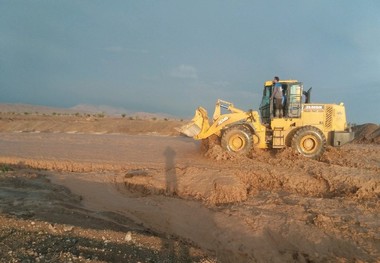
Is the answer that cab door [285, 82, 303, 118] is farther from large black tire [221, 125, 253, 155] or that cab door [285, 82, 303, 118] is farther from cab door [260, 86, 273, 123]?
large black tire [221, 125, 253, 155]

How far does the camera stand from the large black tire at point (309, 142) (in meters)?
14.1

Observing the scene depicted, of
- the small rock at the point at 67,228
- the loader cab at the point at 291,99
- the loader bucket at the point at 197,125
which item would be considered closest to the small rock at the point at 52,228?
the small rock at the point at 67,228

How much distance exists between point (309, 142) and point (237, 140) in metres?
2.76

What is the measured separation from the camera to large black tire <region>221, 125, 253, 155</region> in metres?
13.9

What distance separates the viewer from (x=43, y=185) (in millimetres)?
10352

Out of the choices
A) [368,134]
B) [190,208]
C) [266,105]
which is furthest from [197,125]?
[368,134]

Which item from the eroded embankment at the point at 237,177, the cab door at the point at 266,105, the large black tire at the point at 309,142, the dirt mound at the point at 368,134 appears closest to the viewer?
the eroded embankment at the point at 237,177

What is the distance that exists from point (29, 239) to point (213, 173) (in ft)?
20.8

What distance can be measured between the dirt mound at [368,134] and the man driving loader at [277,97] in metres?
14.7

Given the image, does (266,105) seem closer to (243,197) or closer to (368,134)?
(243,197)

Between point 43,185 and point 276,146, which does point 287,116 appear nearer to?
point 276,146

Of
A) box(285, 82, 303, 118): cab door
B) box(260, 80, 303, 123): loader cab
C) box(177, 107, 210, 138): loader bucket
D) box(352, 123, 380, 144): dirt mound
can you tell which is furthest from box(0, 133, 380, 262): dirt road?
box(352, 123, 380, 144): dirt mound

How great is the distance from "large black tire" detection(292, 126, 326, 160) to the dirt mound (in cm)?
1395

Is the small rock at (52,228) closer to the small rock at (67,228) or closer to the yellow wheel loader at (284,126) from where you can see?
the small rock at (67,228)
